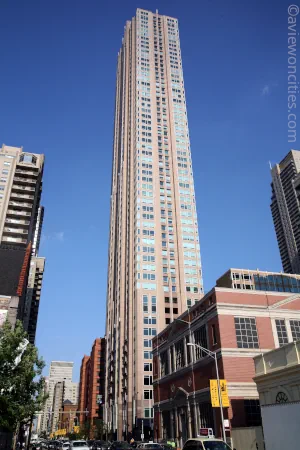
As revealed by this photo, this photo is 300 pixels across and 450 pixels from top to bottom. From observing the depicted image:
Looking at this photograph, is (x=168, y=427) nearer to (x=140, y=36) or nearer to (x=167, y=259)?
(x=167, y=259)

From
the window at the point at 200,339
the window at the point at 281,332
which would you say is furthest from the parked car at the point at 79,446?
the window at the point at 281,332

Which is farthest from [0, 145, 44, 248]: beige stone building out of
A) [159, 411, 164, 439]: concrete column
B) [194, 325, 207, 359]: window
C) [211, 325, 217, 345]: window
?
[211, 325, 217, 345]: window

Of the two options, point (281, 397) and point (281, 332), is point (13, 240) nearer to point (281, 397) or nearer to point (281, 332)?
point (281, 332)

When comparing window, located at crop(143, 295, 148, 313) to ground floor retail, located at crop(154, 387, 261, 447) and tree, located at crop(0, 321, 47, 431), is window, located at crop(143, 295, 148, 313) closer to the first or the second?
ground floor retail, located at crop(154, 387, 261, 447)

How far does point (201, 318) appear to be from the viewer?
156 feet

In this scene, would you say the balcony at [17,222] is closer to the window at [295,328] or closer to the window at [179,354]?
the window at [179,354]

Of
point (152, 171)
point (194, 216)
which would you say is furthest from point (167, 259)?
point (152, 171)

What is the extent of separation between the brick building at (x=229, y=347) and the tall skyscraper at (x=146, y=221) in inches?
1583

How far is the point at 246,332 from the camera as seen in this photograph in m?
43.2

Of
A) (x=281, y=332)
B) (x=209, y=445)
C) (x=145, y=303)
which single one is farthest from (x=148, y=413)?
(x=209, y=445)

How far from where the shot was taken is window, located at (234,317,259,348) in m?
42.4

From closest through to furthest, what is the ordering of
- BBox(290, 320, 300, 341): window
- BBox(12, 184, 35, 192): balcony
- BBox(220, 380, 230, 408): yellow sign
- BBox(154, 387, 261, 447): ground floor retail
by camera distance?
1. BBox(220, 380, 230, 408): yellow sign
2. BBox(154, 387, 261, 447): ground floor retail
3. BBox(290, 320, 300, 341): window
4. BBox(12, 184, 35, 192): balcony

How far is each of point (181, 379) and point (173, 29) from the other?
150215 millimetres

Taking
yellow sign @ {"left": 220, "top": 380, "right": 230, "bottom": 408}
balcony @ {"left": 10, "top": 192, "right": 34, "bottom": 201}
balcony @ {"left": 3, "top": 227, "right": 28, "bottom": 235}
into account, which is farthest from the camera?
balcony @ {"left": 10, "top": 192, "right": 34, "bottom": 201}
